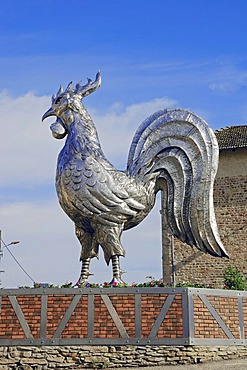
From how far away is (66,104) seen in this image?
40.3 ft

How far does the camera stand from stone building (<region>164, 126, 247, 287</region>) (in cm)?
2538

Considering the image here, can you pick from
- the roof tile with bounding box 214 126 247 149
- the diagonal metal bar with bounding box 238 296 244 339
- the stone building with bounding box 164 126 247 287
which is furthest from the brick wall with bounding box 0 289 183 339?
the roof tile with bounding box 214 126 247 149

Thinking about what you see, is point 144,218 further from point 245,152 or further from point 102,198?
point 245,152

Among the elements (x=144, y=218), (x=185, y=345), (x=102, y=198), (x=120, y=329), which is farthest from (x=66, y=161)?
(x=185, y=345)

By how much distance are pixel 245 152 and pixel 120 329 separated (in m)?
16.6

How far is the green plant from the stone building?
0.37 meters

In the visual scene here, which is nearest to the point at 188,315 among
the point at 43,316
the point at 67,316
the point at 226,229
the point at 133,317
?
the point at 133,317

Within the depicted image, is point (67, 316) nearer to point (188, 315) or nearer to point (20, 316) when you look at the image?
point (20, 316)

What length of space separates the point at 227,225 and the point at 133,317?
15.7 metres

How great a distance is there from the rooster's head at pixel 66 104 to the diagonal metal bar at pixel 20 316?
3668mm

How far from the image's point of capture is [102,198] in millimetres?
11367

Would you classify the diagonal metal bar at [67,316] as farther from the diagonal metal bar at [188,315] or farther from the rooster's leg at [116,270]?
the diagonal metal bar at [188,315]

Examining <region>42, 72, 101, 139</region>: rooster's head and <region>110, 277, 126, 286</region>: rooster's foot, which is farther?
<region>42, 72, 101, 139</region>: rooster's head

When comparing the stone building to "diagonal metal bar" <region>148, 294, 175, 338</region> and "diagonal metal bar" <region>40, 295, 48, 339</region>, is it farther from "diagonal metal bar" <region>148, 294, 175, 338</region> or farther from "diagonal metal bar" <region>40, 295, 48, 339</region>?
"diagonal metal bar" <region>40, 295, 48, 339</region>
